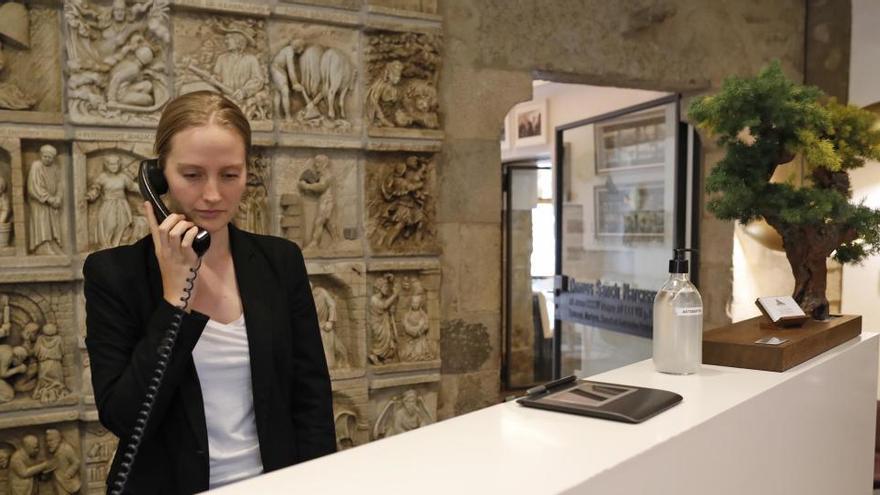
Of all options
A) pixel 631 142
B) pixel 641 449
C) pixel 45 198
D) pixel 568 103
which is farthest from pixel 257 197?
pixel 568 103

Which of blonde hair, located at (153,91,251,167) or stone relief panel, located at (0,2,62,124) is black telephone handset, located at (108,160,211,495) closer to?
blonde hair, located at (153,91,251,167)

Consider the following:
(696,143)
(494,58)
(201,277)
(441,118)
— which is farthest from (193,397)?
(696,143)

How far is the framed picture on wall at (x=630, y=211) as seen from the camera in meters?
4.37

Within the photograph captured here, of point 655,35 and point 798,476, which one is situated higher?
point 655,35

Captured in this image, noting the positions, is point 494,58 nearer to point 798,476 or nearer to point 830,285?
point 798,476

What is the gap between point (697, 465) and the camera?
1.10 meters

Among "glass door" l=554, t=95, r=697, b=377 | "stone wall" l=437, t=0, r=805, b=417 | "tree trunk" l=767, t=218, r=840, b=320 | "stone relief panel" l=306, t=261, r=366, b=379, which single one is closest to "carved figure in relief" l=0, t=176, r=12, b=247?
"stone relief panel" l=306, t=261, r=366, b=379

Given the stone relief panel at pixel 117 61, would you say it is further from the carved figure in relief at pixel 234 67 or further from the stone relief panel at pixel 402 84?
the stone relief panel at pixel 402 84

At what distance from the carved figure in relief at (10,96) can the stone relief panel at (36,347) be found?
0.63m

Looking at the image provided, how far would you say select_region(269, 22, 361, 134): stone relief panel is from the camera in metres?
2.72

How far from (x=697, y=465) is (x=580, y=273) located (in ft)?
13.3

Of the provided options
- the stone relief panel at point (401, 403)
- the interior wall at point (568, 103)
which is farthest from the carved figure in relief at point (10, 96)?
the interior wall at point (568, 103)

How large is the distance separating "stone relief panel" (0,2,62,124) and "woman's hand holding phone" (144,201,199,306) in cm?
159

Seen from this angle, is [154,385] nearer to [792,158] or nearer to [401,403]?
[792,158]
